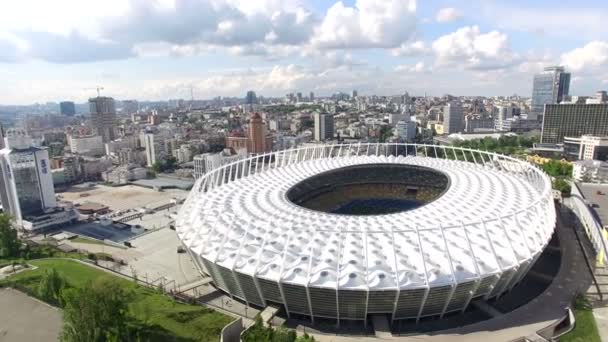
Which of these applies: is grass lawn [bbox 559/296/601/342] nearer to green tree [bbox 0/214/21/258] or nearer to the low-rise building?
the low-rise building

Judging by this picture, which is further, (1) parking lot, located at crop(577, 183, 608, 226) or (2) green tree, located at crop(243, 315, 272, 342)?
(1) parking lot, located at crop(577, 183, 608, 226)

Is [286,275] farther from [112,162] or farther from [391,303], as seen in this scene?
[112,162]

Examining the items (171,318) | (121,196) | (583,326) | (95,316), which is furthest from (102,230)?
(583,326)

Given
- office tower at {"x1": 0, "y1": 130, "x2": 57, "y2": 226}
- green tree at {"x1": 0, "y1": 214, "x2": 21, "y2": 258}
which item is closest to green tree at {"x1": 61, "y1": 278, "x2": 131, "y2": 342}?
green tree at {"x1": 0, "y1": 214, "x2": 21, "y2": 258}

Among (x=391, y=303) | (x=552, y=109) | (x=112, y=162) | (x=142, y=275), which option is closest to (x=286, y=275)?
(x=391, y=303)

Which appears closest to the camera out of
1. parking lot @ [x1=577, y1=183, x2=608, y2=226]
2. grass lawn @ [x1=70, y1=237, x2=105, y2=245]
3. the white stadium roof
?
the white stadium roof

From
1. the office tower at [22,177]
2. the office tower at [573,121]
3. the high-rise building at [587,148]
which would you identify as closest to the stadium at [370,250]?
the office tower at [22,177]

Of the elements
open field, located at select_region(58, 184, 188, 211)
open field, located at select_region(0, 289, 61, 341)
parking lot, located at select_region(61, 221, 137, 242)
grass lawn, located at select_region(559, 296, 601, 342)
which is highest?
grass lawn, located at select_region(559, 296, 601, 342)
